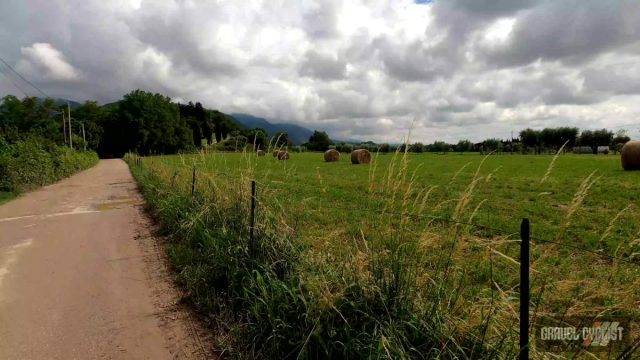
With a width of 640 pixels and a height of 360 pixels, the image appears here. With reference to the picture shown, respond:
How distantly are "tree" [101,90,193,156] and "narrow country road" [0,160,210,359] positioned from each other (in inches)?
2954

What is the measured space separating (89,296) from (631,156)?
23.9 m

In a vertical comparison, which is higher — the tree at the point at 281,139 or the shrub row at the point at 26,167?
the tree at the point at 281,139

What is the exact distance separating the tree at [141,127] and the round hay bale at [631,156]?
73886 mm

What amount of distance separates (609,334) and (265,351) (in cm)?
267

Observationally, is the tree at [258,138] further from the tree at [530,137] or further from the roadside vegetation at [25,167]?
the tree at [530,137]

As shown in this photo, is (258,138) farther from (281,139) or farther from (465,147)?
(465,147)

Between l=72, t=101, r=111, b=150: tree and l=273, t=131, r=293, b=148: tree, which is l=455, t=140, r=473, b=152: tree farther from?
l=273, t=131, r=293, b=148: tree

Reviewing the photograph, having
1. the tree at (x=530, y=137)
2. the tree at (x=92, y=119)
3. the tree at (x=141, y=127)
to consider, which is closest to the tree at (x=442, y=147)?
the tree at (x=530, y=137)

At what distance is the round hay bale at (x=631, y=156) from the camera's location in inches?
765

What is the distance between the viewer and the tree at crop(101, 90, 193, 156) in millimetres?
81000

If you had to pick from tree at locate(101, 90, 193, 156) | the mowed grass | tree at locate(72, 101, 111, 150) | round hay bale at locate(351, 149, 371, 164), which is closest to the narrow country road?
the mowed grass

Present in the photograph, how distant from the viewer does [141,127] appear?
8050 cm

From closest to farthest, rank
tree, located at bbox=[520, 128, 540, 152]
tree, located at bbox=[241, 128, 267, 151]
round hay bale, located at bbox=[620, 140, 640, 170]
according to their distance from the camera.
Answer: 1. tree, located at bbox=[241, 128, 267, 151]
2. round hay bale, located at bbox=[620, 140, 640, 170]
3. tree, located at bbox=[520, 128, 540, 152]

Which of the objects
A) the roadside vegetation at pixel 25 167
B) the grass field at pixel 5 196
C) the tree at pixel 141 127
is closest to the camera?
the grass field at pixel 5 196
